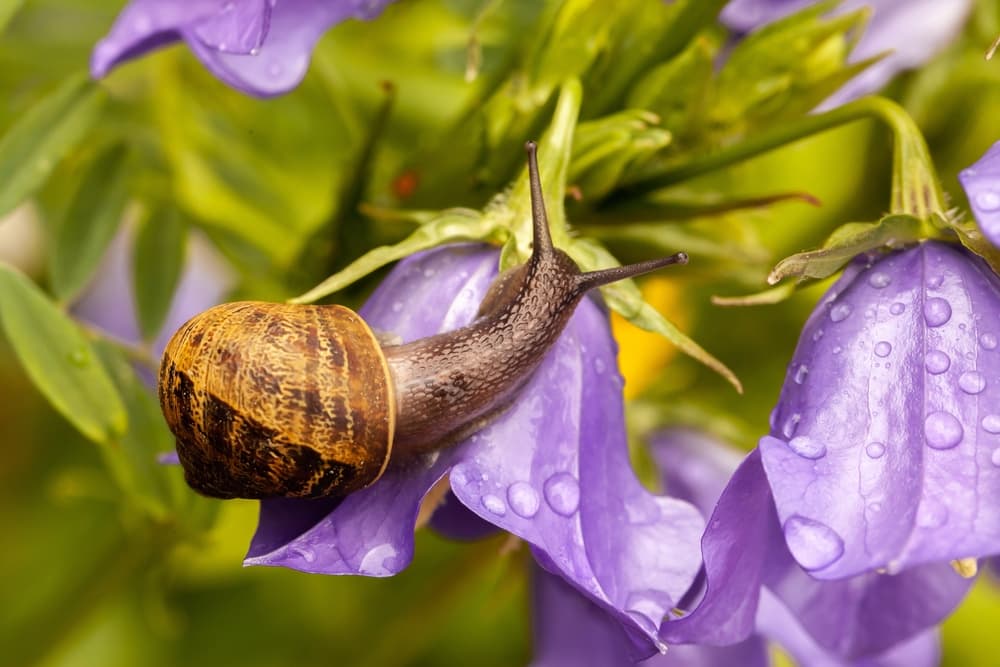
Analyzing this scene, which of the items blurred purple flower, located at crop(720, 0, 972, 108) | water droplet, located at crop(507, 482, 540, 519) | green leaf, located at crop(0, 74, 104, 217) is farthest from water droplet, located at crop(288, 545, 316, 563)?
blurred purple flower, located at crop(720, 0, 972, 108)

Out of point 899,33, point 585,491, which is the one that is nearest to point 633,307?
point 585,491

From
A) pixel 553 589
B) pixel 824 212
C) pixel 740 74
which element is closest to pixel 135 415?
pixel 553 589

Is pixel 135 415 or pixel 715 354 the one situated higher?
pixel 135 415

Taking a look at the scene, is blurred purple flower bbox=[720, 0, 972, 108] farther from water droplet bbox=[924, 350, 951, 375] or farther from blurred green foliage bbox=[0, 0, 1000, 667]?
water droplet bbox=[924, 350, 951, 375]

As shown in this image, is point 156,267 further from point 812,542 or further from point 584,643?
point 812,542

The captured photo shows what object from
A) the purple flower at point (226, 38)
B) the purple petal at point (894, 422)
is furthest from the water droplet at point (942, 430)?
the purple flower at point (226, 38)

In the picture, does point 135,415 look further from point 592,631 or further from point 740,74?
point 740,74
